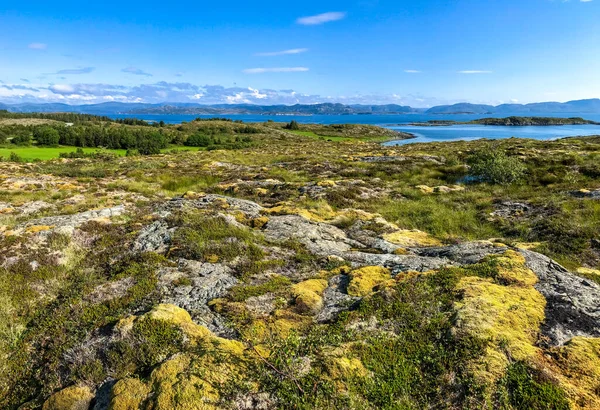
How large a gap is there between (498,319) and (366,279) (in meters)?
3.33

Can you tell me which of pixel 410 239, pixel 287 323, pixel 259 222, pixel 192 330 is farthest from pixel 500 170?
pixel 192 330

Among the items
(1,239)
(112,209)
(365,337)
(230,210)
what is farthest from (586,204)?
(1,239)

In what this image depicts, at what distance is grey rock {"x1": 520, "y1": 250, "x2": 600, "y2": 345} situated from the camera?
20.6ft

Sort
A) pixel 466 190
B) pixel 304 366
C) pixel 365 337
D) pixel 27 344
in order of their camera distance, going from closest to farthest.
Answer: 1. pixel 304 366
2. pixel 365 337
3. pixel 27 344
4. pixel 466 190

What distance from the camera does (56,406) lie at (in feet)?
16.6

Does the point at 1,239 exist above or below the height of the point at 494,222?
above

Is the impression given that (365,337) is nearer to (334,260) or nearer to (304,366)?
(304,366)

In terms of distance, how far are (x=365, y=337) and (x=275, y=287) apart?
3122 millimetres

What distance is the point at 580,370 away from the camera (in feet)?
16.9

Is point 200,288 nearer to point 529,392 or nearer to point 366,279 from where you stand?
point 366,279

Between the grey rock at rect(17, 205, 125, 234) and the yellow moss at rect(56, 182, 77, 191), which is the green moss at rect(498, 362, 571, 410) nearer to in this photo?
the grey rock at rect(17, 205, 125, 234)

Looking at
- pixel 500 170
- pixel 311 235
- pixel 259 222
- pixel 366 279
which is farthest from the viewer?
pixel 500 170

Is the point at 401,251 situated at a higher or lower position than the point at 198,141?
lower

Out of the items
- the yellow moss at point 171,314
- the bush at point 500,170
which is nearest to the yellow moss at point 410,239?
the yellow moss at point 171,314
